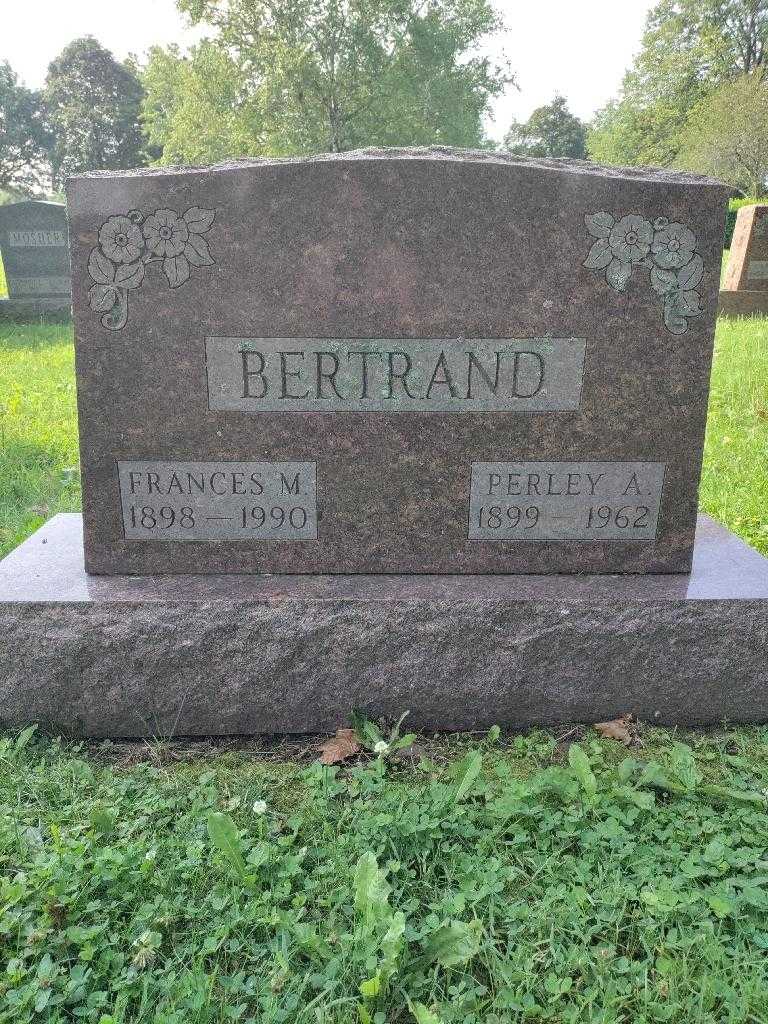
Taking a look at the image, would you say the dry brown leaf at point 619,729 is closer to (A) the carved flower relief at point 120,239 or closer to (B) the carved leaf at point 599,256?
(B) the carved leaf at point 599,256

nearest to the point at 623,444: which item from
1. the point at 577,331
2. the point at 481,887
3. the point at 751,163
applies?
the point at 577,331

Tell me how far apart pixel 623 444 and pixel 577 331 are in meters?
0.37

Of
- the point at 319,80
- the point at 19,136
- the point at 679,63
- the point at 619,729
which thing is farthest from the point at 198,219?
the point at 19,136

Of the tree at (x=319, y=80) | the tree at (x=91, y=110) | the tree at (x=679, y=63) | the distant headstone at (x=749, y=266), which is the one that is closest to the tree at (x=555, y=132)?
the tree at (x=679, y=63)

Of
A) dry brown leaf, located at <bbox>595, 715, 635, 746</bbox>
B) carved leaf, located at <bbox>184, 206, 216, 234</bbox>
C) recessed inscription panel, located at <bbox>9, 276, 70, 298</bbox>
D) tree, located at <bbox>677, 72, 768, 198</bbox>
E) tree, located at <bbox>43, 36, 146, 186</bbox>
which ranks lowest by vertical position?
dry brown leaf, located at <bbox>595, 715, 635, 746</bbox>

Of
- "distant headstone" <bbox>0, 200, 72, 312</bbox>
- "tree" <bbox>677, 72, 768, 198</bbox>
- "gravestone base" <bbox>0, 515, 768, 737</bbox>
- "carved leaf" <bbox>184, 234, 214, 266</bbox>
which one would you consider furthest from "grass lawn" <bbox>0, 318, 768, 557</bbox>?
"tree" <bbox>677, 72, 768, 198</bbox>

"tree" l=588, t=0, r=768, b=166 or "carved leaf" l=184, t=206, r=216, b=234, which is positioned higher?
"tree" l=588, t=0, r=768, b=166

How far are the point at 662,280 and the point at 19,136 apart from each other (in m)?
53.4

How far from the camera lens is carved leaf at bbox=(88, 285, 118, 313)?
2289 mm

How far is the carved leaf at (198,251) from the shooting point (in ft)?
7.43

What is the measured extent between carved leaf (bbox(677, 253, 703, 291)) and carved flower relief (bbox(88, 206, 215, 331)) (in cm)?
135

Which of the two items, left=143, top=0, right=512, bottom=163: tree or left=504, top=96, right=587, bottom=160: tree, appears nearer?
left=143, top=0, right=512, bottom=163: tree

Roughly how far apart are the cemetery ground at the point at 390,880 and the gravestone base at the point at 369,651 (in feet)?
0.30

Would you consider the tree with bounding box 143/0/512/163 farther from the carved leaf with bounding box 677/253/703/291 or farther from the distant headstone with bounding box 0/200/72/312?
the carved leaf with bounding box 677/253/703/291
